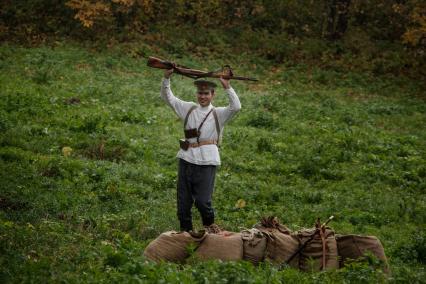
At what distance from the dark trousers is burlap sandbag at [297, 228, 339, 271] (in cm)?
166

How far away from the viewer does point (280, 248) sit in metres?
8.05

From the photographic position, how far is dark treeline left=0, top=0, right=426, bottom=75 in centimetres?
2836

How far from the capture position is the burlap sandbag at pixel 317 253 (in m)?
8.02

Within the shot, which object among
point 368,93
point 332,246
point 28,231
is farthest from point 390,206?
point 368,93

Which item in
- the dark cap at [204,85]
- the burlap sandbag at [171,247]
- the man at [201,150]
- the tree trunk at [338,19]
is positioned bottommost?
the burlap sandbag at [171,247]

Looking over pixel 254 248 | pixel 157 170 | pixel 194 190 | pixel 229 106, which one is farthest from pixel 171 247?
pixel 157 170

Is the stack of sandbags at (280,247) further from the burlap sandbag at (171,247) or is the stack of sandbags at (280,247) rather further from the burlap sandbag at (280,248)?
the burlap sandbag at (171,247)

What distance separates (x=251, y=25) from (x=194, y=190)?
79.3ft

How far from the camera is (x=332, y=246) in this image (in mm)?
8125

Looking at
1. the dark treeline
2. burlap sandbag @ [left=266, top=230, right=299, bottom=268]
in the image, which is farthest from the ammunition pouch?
the dark treeline

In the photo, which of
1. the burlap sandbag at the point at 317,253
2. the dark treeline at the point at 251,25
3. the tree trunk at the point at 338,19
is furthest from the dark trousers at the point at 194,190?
the tree trunk at the point at 338,19

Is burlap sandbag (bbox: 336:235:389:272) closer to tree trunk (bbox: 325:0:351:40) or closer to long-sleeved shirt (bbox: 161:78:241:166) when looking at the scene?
long-sleeved shirt (bbox: 161:78:241:166)

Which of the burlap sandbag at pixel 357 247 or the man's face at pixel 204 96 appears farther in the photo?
the man's face at pixel 204 96

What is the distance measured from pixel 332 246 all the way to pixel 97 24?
2334 cm
